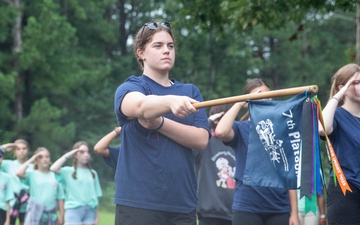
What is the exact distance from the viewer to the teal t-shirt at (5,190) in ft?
43.0

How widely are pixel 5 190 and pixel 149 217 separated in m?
8.18

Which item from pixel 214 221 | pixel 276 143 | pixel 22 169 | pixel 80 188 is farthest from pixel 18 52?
pixel 276 143

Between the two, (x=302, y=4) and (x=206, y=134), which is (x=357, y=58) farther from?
(x=206, y=134)

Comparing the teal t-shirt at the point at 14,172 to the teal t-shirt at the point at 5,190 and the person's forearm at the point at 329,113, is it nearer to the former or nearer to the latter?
the teal t-shirt at the point at 5,190

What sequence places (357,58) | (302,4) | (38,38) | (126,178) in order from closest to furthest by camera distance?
(126,178), (302,4), (357,58), (38,38)

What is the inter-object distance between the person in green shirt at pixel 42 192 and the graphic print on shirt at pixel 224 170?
5.99m

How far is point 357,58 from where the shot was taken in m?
16.0

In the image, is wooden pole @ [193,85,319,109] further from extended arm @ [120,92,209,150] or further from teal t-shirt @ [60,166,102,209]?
teal t-shirt @ [60,166,102,209]

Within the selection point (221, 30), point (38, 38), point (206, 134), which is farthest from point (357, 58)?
point (38, 38)

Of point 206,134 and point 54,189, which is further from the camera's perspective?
point 54,189

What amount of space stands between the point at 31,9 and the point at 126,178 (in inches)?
1364

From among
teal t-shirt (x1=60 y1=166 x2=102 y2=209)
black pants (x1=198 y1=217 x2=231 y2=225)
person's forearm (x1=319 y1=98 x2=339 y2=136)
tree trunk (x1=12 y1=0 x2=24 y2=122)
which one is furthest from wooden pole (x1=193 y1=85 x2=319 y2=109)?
tree trunk (x1=12 y1=0 x2=24 y2=122)

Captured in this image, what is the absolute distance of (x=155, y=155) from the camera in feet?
19.2

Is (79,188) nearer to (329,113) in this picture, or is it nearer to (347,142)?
(347,142)
